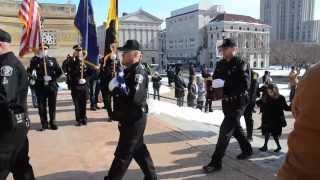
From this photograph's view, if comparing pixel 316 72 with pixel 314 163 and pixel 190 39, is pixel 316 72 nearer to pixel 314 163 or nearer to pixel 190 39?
pixel 314 163

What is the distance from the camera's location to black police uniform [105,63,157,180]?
4.74m

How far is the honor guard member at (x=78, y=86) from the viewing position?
9859 millimetres

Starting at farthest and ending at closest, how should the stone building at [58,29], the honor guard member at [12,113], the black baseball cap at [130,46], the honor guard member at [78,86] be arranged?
the stone building at [58,29] → the honor guard member at [78,86] → the black baseball cap at [130,46] → the honor guard member at [12,113]

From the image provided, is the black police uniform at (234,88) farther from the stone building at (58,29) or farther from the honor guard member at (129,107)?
the stone building at (58,29)

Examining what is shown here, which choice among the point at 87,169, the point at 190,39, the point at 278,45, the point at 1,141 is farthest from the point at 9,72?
the point at 190,39

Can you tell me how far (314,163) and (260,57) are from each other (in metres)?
127

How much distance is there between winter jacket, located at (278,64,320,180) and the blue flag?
332 inches

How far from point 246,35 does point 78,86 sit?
123 m

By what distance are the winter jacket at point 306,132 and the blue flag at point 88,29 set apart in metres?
8.43

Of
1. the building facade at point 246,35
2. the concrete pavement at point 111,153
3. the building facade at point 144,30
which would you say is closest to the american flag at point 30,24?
the concrete pavement at point 111,153

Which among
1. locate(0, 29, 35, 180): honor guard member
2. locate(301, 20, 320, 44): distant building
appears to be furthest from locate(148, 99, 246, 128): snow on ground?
locate(301, 20, 320, 44): distant building

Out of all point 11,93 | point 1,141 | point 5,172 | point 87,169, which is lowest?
point 87,169

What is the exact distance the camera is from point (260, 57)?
126 meters

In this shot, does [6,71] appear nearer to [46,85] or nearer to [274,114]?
[274,114]
